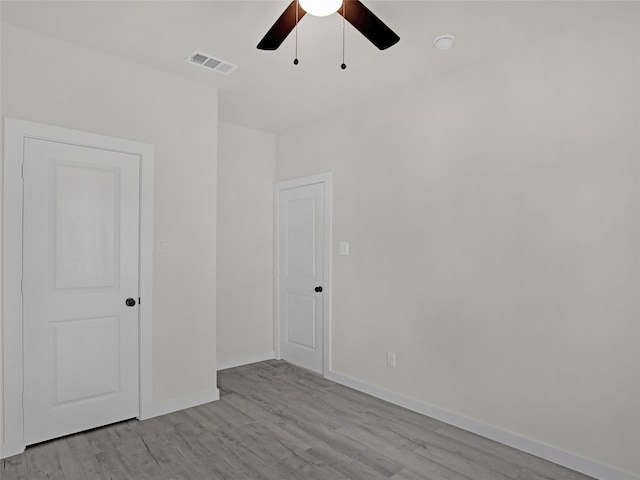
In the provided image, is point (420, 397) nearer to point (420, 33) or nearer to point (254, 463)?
point (254, 463)

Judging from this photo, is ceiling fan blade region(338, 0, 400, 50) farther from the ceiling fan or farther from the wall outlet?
the wall outlet

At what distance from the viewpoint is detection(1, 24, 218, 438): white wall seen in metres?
2.64

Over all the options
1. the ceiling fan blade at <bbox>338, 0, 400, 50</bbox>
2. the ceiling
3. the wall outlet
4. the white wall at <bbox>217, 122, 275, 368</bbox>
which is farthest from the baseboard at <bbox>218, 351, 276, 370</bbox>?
the ceiling fan blade at <bbox>338, 0, 400, 50</bbox>

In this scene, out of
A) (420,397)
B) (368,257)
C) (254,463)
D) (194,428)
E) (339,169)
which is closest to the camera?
(254,463)

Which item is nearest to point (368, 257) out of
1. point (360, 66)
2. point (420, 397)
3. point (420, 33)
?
point (420, 397)

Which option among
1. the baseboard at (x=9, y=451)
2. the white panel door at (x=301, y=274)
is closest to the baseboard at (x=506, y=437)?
the white panel door at (x=301, y=274)

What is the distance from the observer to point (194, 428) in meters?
2.91

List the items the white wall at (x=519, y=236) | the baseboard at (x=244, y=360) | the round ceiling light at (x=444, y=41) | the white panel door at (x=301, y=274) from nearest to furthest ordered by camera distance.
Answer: the white wall at (x=519, y=236) < the round ceiling light at (x=444, y=41) < the white panel door at (x=301, y=274) < the baseboard at (x=244, y=360)

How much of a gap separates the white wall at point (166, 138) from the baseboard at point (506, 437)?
1.53m

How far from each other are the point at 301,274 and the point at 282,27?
2856 millimetres

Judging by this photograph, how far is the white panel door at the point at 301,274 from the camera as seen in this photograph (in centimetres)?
420

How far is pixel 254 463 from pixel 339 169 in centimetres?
267

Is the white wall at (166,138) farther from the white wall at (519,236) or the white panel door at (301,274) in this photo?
the white wall at (519,236)

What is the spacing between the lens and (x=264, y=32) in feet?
8.43
